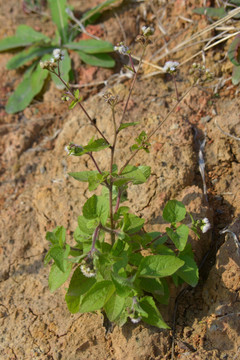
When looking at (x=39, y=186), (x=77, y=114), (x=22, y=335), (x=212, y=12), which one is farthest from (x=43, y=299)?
(x=212, y=12)

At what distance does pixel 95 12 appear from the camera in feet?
14.4

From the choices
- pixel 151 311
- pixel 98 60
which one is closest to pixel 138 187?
pixel 151 311

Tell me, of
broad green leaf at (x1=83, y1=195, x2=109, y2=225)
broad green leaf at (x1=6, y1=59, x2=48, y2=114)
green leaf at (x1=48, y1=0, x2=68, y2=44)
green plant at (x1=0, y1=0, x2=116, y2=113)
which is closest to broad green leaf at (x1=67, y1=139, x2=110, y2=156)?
broad green leaf at (x1=83, y1=195, x2=109, y2=225)

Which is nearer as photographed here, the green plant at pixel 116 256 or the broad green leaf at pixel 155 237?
the green plant at pixel 116 256

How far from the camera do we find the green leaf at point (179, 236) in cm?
249

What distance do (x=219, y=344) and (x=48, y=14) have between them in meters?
4.43

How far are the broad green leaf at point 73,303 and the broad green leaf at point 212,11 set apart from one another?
10.3 feet

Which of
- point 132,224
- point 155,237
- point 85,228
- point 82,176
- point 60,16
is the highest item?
point 60,16

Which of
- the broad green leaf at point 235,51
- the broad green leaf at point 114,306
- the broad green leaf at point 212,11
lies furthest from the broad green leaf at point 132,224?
the broad green leaf at point 212,11

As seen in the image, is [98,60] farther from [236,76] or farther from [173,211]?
[173,211]

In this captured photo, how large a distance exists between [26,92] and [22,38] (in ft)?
2.53

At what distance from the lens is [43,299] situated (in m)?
3.01

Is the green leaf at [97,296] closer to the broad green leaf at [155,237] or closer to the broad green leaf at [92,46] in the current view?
the broad green leaf at [155,237]

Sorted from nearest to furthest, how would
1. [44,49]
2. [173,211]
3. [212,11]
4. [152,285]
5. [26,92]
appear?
[152,285] < [173,211] < [212,11] < [26,92] < [44,49]
